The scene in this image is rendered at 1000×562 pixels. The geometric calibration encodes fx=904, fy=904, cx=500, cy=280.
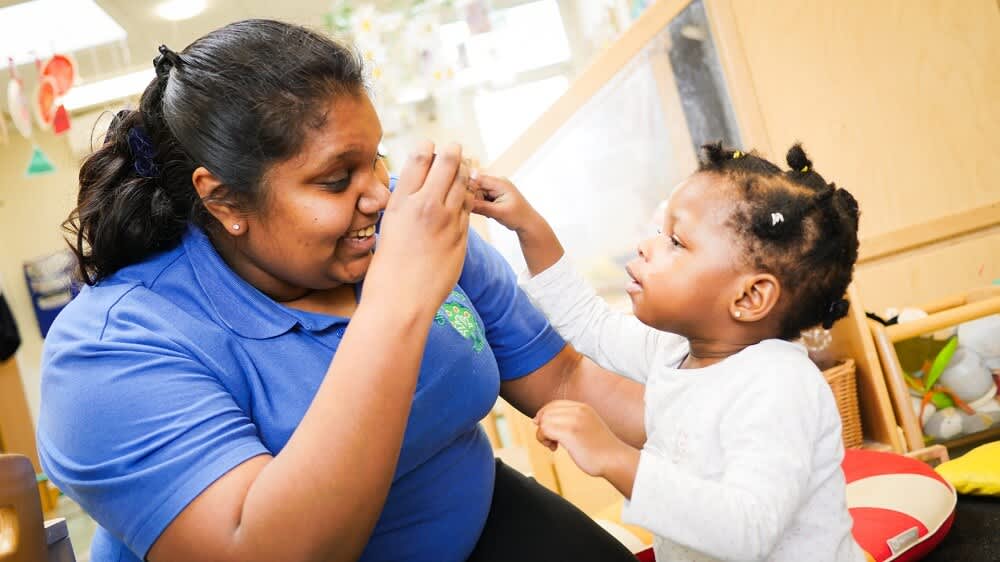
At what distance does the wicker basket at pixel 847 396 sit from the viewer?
6.77ft

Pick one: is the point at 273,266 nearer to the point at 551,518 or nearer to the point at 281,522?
the point at 281,522

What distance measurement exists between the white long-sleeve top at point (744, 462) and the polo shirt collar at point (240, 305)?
431 millimetres

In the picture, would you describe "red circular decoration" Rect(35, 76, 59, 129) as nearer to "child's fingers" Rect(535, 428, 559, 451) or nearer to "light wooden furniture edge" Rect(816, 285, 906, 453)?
"light wooden furniture edge" Rect(816, 285, 906, 453)

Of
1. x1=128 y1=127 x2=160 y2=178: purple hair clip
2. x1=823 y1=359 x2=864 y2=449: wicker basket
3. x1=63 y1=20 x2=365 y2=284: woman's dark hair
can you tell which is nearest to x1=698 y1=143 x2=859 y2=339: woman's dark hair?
x1=63 y1=20 x2=365 y2=284: woman's dark hair

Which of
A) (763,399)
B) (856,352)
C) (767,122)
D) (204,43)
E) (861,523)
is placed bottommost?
(861,523)

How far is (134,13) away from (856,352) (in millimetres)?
5150

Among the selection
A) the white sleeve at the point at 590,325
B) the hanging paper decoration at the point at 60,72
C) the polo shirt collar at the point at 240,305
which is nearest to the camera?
the polo shirt collar at the point at 240,305

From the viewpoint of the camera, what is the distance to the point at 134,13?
574cm

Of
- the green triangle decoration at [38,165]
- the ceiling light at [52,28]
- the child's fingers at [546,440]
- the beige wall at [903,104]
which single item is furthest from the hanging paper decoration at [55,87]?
the child's fingers at [546,440]

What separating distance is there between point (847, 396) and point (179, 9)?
16.9 feet

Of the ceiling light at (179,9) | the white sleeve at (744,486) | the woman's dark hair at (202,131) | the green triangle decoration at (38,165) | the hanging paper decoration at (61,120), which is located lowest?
the white sleeve at (744,486)

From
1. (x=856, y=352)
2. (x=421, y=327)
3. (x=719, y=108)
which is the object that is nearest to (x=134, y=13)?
(x=719, y=108)

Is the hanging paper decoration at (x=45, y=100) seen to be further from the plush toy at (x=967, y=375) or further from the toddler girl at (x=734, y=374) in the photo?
the plush toy at (x=967, y=375)

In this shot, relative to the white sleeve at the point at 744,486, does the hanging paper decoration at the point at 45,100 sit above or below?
above
